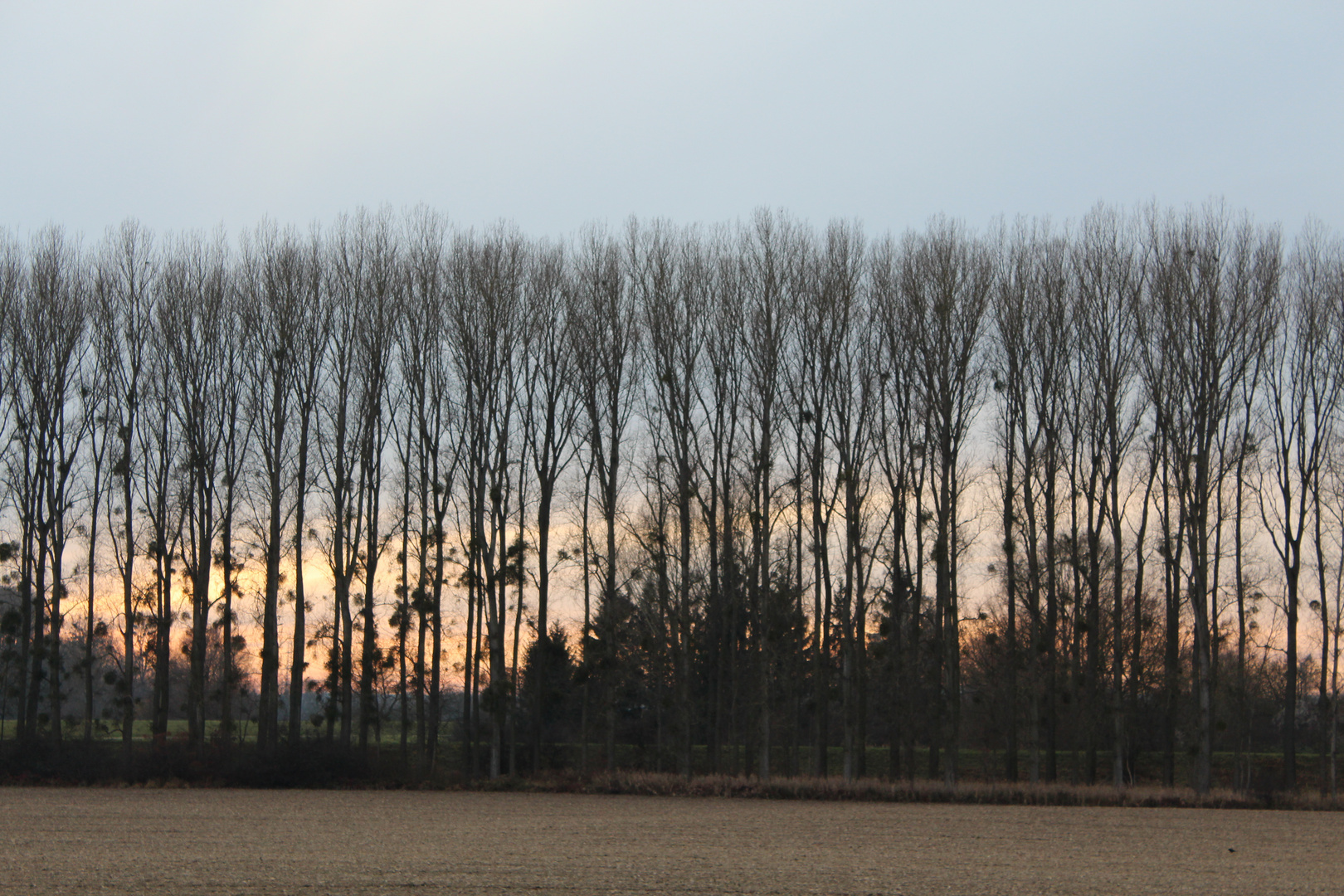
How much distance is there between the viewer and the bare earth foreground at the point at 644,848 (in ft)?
36.6

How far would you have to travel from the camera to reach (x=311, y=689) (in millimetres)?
31297

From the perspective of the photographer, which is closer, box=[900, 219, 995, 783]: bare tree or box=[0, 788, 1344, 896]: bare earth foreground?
box=[0, 788, 1344, 896]: bare earth foreground

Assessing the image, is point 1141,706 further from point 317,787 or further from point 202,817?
point 202,817

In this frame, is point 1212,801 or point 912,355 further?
point 912,355

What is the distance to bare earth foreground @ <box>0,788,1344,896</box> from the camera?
11156mm

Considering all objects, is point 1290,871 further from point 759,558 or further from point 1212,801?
point 759,558

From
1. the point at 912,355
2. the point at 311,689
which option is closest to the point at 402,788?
the point at 311,689

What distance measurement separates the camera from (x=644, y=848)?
1450 cm

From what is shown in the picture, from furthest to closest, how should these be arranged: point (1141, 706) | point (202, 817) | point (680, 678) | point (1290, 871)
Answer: point (1141, 706) → point (680, 678) → point (202, 817) → point (1290, 871)

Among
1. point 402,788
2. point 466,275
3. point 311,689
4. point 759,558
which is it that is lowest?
point 402,788

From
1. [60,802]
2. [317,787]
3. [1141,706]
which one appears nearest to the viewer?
[60,802]

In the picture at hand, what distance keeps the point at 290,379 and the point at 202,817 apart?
1428cm

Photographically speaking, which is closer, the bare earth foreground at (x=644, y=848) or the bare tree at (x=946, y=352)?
the bare earth foreground at (x=644, y=848)

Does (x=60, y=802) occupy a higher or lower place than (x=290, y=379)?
lower
